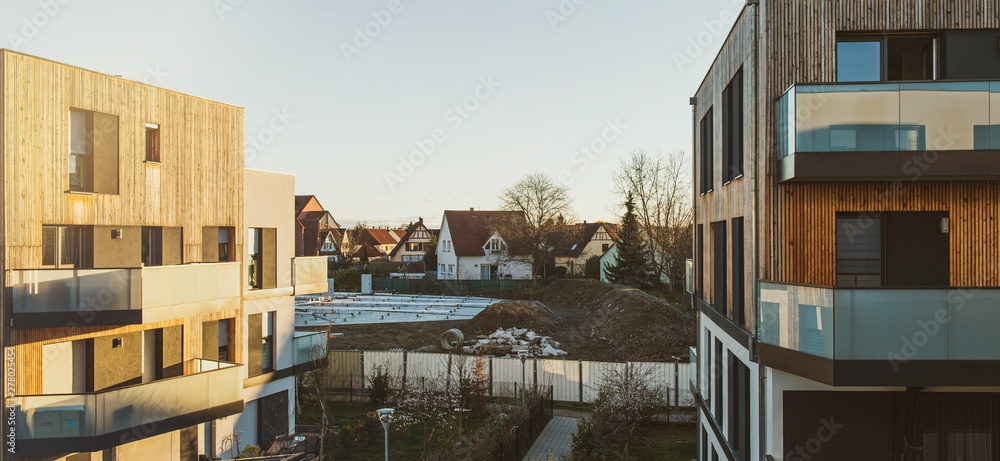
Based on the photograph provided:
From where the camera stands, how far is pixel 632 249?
41.1 metres

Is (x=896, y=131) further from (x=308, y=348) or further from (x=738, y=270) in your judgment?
(x=308, y=348)

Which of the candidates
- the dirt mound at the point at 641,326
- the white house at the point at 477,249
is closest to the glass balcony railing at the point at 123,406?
the dirt mound at the point at 641,326

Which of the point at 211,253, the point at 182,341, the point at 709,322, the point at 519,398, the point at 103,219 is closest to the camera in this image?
the point at 103,219

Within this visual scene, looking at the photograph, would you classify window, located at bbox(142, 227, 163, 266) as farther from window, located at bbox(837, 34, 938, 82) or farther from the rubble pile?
window, located at bbox(837, 34, 938, 82)

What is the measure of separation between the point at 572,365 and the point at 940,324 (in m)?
13.0

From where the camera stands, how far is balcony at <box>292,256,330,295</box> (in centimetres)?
1572

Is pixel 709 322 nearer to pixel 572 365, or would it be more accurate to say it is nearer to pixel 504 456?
pixel 504 456

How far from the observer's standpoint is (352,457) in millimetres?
13859

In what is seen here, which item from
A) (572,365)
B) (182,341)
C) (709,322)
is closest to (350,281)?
(572,365)

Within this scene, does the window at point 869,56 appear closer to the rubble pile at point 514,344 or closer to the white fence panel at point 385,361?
the white fence panel at point 385,361

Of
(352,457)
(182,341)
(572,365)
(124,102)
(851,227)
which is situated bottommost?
(352,457)

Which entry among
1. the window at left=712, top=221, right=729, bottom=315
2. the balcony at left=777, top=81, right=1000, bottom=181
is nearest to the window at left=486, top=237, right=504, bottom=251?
the window at left=712, top=221, right=729, bottom=315

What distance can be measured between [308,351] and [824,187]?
13.3 m

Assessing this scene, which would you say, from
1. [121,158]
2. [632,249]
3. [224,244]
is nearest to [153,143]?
[121,158]
